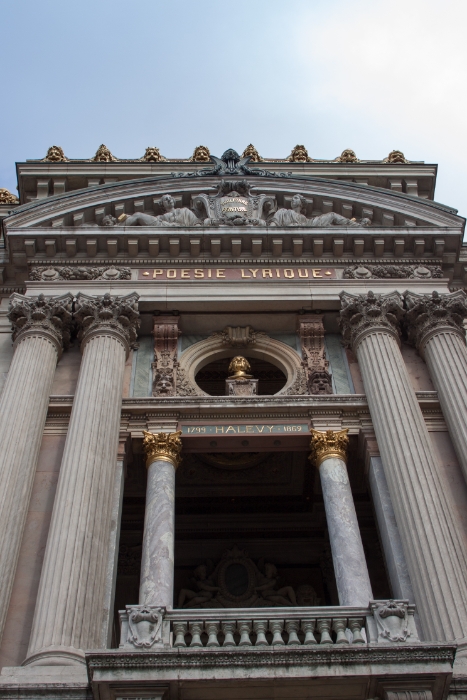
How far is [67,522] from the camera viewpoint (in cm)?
1647

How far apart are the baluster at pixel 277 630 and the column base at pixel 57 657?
3.14m

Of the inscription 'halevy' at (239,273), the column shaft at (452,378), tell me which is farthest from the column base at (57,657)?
the inscription 'halevy' at (239,273)

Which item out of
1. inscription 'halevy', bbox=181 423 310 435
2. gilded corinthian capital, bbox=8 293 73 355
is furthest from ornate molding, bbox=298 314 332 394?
gilded corinthian capital, bbox=8 293 73 355

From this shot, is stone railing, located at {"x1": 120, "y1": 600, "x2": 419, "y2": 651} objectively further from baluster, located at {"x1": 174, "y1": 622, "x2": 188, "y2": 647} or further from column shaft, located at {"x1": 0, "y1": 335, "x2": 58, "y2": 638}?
column shaft, located at {"x1": 0, "y1": 335, "x2": 58, "y2": 638}

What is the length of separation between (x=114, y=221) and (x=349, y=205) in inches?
281

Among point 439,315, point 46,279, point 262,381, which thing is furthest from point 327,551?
point 46,279

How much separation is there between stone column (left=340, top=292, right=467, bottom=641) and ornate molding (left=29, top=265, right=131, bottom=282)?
6077mm

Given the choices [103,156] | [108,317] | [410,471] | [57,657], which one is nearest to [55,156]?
[103,156]

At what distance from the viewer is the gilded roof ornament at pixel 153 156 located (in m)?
30.9

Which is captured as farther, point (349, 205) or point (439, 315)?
point (349, 205)

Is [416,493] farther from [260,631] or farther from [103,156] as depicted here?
[103,156]

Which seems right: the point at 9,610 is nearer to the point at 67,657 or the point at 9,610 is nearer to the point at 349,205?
the point at 67,657

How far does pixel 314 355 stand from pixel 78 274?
683 cm

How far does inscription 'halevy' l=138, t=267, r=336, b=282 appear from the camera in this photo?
79.3 feet
